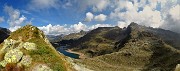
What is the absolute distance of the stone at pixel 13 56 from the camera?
4652 centimetres

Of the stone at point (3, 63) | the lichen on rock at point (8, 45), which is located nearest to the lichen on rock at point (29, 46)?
the lichen on rock at point (8, 45)

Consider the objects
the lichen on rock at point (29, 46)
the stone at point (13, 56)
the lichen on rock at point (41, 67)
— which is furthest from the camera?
the lichen on rock at point (29, 46)

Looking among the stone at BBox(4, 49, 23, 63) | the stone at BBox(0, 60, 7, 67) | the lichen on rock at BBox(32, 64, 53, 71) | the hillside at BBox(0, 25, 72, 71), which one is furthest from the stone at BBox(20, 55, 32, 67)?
the stone at BBox(0, 60, 7, 67)

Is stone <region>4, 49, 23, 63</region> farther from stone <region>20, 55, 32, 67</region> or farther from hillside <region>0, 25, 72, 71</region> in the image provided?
stone <region>20, 55, 32, 67</region>

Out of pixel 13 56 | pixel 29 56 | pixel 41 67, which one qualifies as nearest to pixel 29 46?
pixel 29 56

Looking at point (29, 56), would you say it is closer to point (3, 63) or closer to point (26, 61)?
point (26, 61)

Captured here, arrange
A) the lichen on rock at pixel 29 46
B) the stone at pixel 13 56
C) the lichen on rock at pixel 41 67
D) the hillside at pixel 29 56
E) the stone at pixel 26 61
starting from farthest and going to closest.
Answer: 1. the lichen on rock at pixel 29 46
2. the stone at pixel 13 56
3. the stone at pixel 26 61
4. the hillside at pixel 29 56
5. the lichen on rock at pixel 41 67

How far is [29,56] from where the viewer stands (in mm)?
47531

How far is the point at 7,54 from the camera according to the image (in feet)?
157

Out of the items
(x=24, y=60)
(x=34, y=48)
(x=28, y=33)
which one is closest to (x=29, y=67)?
(x=24, y=60)

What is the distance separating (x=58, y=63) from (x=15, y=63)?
745 cm

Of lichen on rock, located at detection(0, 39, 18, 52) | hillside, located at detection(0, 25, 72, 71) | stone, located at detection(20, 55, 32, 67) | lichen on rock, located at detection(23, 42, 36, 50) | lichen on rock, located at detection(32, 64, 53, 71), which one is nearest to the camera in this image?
lichen on rock, located at detection(32, 64, 53, 71)

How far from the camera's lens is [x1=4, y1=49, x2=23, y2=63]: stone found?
1832 inches

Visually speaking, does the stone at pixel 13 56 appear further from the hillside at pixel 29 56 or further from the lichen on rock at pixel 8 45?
the lichen on rock at pixel 8 45
